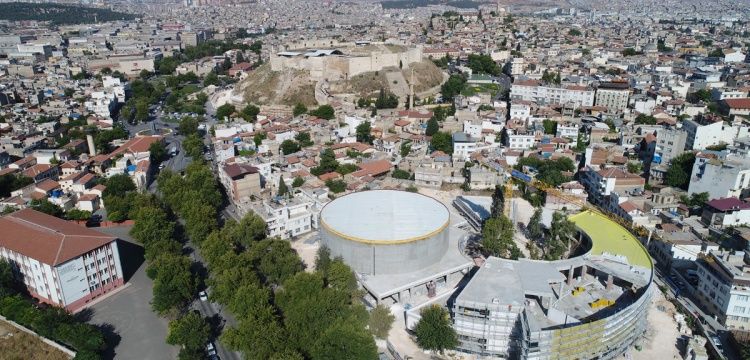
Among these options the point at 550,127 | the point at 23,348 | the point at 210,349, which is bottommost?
the point at 210,349

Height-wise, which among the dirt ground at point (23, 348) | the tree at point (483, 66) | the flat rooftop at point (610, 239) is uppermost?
the tree at point (483, 66)

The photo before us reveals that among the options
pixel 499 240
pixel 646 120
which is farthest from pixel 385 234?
pixel 646 120

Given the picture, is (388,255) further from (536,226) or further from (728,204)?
(728,204)

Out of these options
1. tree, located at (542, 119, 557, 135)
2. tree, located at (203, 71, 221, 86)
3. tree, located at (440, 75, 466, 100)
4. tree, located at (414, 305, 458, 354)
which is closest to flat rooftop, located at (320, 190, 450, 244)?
tree, located at (414, 305, 458, 354)

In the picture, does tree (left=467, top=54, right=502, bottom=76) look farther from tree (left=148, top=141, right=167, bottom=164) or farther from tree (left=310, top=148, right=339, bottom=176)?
tree (left=148, top=141, right=167, bottom=164)

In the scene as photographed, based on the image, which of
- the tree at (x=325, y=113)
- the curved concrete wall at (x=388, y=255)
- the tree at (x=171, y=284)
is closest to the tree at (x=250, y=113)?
the tree at (x=325, y=113)

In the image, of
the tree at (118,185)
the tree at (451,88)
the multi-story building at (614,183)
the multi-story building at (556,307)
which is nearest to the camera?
the multi-story building at (556,307)

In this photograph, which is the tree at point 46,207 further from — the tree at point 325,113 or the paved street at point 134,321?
the tree at point 325,113
